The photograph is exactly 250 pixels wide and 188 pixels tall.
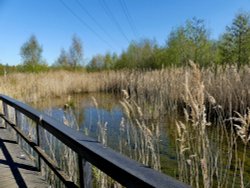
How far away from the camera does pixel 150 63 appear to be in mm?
23719

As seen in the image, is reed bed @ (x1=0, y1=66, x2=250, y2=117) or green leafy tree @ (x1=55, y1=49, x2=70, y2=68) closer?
reed bed @ (x1=0, y1=66, x2=250, y2=117)

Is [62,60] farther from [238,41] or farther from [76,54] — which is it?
[238,41]

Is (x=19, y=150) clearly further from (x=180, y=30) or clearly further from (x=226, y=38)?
(x=180, y=30)

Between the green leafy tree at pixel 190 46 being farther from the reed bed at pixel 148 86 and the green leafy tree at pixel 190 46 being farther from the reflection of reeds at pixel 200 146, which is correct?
the reflection of reeds at pixel 200 146

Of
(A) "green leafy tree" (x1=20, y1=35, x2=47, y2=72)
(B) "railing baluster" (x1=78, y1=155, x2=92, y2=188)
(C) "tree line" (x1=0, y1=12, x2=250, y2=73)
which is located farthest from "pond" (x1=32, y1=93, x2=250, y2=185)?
(A) "green leafy tree" (x1=20, y1=35, x2=47, y2=72)

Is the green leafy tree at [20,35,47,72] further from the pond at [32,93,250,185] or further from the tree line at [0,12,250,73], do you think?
the pond at [32,93,250,185]

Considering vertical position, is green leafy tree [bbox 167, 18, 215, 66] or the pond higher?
green leafy tree [bbox 167, 18, 215, 66]

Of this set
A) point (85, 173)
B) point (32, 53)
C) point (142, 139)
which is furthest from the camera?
point (32, 53)

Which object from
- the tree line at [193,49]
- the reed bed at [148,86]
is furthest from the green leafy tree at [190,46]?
the reed bed at [148,86]

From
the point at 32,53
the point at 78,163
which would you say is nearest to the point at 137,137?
the point at 78,163

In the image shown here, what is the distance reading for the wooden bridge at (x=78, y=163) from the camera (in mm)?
1188

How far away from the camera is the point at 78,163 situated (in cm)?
194

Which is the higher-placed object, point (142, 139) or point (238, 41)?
point (238, 41)

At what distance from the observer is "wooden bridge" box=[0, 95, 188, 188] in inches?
46.8
